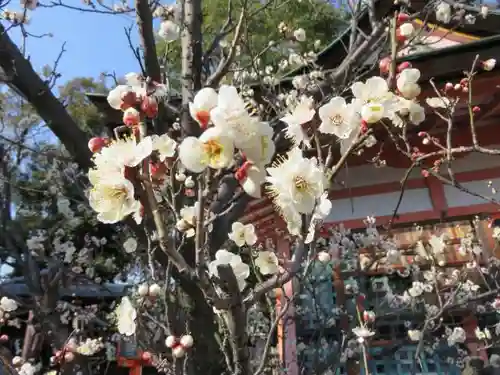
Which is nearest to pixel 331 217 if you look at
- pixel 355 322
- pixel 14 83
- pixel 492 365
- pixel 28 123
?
pixel 355 322

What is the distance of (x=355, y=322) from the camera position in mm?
4328

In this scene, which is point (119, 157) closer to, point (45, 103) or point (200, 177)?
point (200, 177)

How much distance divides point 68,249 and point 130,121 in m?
6.71

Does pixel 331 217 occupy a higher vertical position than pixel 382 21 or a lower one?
lower

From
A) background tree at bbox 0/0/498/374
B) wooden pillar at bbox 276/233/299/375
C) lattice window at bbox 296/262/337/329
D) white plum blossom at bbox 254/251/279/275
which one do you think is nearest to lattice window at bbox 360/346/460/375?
lattice window at bbox 296/262/337/329

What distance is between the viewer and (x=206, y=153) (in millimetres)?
995

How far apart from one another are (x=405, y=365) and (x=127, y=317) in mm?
3679

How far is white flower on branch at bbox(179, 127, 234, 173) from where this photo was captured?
3.17ft

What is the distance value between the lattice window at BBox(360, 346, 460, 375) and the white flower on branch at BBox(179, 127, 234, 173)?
401 centimetres

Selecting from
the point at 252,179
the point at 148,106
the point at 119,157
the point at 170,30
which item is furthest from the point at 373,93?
the point at 170,30

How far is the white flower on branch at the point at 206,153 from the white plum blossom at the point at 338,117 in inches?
19.4

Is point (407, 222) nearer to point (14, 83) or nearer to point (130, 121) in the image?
point (14, 83)

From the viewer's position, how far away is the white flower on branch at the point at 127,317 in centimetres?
157

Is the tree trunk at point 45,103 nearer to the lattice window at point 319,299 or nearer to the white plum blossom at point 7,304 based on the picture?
the white plum blossom at point 7,304
